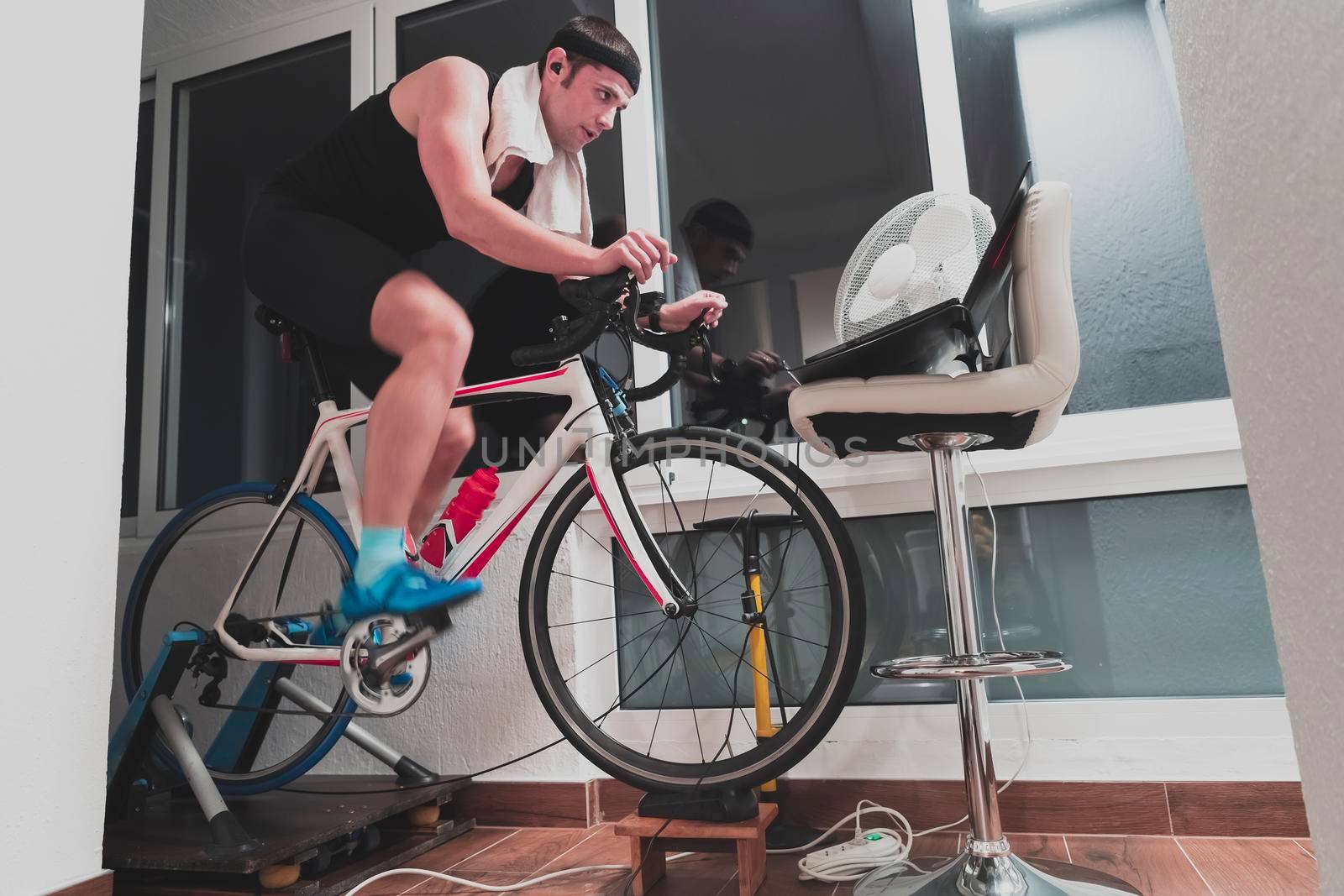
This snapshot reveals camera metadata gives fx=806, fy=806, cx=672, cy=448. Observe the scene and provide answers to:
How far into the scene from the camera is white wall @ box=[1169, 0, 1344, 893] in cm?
34

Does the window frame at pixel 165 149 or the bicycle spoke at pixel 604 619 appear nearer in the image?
the bicycle spoke at pixel 604 619

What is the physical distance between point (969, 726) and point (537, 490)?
2.91 ft

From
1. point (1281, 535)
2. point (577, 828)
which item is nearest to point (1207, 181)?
point (1281, 535)

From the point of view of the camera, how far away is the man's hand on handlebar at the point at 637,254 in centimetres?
148

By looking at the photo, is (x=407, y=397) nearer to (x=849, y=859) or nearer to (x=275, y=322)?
(x=275, y=322)

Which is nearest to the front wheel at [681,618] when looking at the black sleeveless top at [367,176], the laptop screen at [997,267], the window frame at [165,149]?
the laptop screen at [997,267]

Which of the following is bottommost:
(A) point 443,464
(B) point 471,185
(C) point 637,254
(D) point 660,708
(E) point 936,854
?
(E) point 936,854

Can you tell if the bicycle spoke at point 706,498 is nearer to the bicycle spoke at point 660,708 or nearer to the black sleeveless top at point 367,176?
the bicycle spoke at point 660,708

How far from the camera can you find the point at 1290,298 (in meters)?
0.37

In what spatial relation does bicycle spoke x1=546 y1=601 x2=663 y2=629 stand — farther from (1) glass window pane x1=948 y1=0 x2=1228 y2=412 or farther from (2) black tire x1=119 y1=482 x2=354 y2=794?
(1) glass window pane x1=948 y1=0 x2=1228 y2=412

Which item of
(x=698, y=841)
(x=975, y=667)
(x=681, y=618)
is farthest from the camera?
(x=681, y=618)

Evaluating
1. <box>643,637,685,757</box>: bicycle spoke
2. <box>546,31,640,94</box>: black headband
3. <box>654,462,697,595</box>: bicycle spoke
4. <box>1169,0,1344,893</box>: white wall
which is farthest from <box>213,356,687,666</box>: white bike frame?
<box>1169,0,1344,893</box>: white wall

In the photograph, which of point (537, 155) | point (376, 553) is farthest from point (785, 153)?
point (376, 553)

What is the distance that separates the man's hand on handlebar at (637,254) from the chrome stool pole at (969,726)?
567 millimetres
